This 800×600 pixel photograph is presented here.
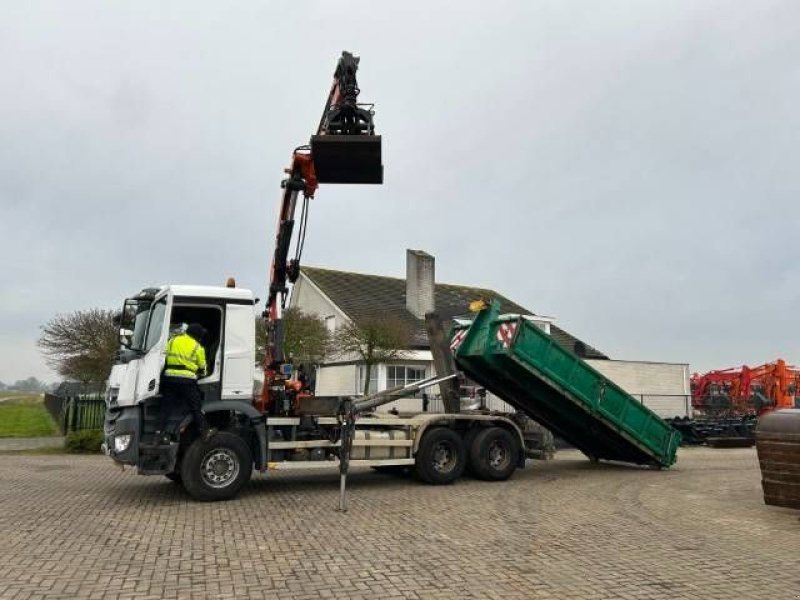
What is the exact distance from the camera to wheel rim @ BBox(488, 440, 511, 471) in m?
12.1

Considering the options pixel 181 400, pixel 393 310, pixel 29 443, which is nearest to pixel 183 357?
pixel 181 400

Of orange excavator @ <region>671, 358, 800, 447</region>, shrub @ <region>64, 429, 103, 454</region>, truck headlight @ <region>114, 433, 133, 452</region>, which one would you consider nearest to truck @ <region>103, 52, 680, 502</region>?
truck headlight @ <region>114, 433, 133, 452</region>

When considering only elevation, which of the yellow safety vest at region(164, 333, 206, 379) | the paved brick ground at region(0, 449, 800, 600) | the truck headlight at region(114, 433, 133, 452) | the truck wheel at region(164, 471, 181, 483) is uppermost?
the yellow safety vest at region(164, 333, 206, 379)

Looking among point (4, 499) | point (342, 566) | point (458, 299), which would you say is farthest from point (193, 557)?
point (458, 299)

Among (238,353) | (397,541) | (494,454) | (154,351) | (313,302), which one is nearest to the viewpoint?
(397,541)

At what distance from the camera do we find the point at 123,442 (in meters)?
9.09

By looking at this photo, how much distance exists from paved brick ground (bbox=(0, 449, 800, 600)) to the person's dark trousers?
1.12m

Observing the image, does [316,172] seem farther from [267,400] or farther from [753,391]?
[753,391]

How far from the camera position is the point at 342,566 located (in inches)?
247

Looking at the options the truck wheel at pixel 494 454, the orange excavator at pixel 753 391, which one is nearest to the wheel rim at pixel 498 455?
the truck wheel at pixel 494 454

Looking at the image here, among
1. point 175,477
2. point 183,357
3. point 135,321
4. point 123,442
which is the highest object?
point 135,321

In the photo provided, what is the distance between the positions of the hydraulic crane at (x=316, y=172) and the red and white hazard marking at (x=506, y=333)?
3391mm

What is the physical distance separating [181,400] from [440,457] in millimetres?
4431

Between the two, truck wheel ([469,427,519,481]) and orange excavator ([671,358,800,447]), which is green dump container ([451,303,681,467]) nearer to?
truck wheel ([469,427,519,481])
